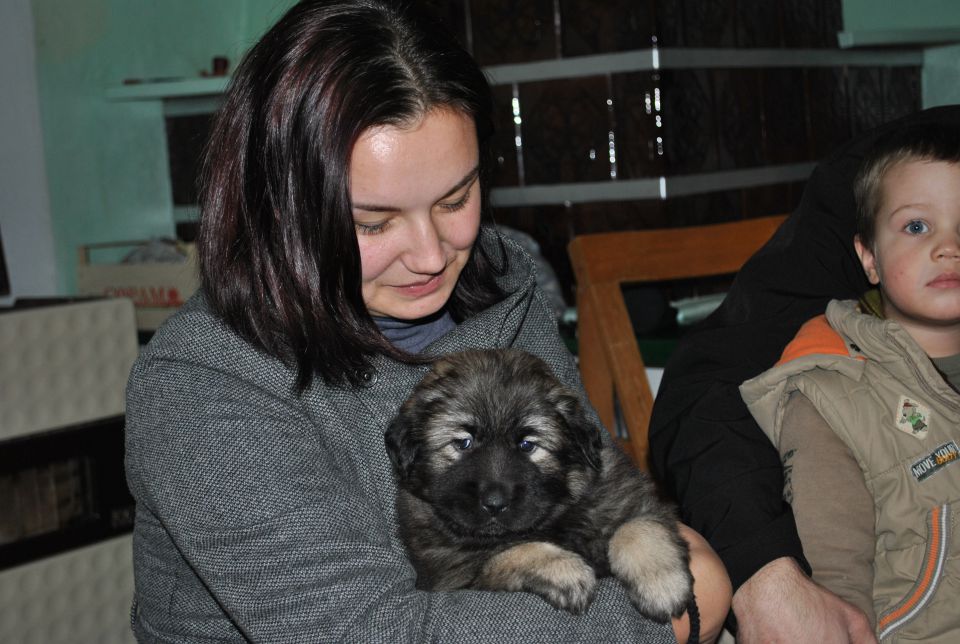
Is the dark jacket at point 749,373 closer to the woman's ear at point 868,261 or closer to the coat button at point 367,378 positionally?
the woman's ear at point 868,261

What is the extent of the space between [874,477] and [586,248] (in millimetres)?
1212

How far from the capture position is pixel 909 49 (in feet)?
16.0

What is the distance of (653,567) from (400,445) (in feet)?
1.53

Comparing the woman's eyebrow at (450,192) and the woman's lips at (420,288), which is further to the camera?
the woman's lips at (420,288)

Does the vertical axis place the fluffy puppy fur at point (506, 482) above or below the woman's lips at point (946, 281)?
below

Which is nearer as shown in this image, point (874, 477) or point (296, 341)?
point (296, 341)

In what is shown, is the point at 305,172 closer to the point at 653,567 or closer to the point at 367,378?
the point at 367,378

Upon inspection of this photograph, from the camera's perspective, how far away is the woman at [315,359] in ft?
4.71

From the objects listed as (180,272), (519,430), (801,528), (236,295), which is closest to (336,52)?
(236,295)

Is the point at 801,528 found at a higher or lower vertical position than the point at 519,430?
lower

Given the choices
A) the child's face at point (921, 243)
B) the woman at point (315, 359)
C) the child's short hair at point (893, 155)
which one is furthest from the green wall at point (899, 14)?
the woman at point (315, 359)

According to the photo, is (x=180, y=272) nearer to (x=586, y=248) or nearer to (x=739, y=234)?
(x=586, y=248)

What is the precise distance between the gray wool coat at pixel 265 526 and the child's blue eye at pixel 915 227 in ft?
3.64

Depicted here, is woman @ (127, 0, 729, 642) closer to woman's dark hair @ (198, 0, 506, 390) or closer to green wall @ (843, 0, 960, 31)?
woman's dark hair @ (198, 0, 506, 390)
